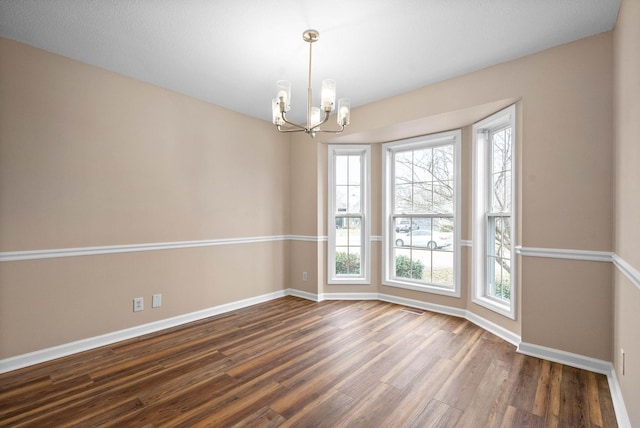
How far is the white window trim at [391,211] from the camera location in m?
3.69

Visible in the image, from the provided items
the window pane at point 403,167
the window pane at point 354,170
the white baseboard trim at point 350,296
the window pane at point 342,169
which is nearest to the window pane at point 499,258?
the window pane at point 403,167

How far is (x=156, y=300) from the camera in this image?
324 cm

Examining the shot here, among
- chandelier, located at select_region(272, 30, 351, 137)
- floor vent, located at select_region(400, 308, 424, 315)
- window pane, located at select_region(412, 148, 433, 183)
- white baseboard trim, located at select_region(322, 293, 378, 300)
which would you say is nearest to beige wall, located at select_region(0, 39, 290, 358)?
white baseboard trim, located at select_region(322, 293, 378, 300)

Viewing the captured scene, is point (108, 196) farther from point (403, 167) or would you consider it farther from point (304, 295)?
point (403, 167)

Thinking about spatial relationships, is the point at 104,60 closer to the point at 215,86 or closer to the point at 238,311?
the point at 215,86

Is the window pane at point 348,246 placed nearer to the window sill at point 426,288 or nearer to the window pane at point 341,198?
the window pane at point 341,198

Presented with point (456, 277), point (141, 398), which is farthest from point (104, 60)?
point (456, 277)

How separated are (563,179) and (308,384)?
260 centimetres

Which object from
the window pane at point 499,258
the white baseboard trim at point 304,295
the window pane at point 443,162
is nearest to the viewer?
the window pane at point 499,258

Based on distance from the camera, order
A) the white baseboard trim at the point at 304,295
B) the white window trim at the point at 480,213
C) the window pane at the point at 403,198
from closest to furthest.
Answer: the white window trim at the point at 480,213 < the window pane at the point at 403,198 < the white baseboard trim at the point at 304,295

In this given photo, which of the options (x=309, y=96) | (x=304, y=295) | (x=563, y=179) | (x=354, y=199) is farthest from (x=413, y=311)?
(x=309, y=96)

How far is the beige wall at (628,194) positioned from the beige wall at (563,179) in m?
0.12

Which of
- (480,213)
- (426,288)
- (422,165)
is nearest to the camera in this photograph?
(480,213)

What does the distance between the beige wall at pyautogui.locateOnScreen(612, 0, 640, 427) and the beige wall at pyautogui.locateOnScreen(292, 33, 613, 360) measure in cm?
12
